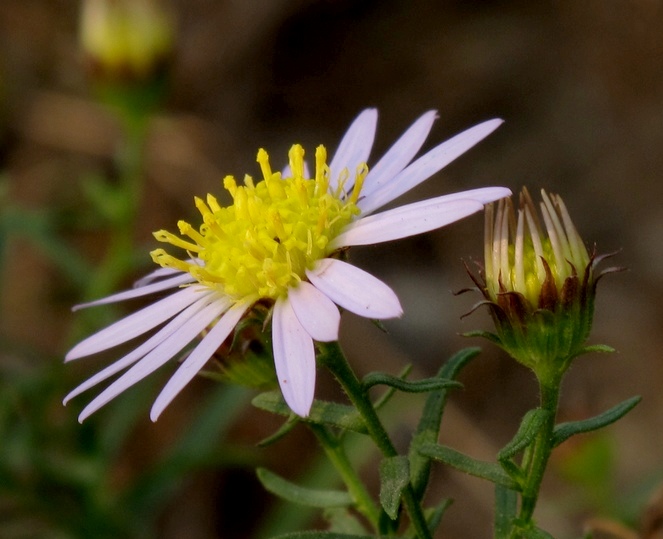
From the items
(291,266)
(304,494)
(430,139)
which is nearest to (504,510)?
(304,494)

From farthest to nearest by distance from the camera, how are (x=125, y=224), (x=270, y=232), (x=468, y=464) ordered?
(x=125, y=224) < (x=270, y=232) < (x=468, y=464)

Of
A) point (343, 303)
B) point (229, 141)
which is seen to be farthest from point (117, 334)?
point (229, 141)

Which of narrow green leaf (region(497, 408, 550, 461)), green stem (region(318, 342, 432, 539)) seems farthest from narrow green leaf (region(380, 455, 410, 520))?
narrow green leaf (region(497, 408, 550, 461))

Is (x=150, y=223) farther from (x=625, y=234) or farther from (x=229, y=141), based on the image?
(x=625, y=234)

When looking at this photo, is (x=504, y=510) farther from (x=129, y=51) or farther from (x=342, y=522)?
(x=129, y=51)

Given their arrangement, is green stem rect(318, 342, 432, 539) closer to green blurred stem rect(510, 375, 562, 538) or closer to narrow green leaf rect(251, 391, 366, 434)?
narrow green leaf rect(251, 391, 366, 434)

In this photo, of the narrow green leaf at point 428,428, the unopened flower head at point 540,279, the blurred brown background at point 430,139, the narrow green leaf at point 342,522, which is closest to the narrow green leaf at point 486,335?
the unopened flower head at point 540,279
